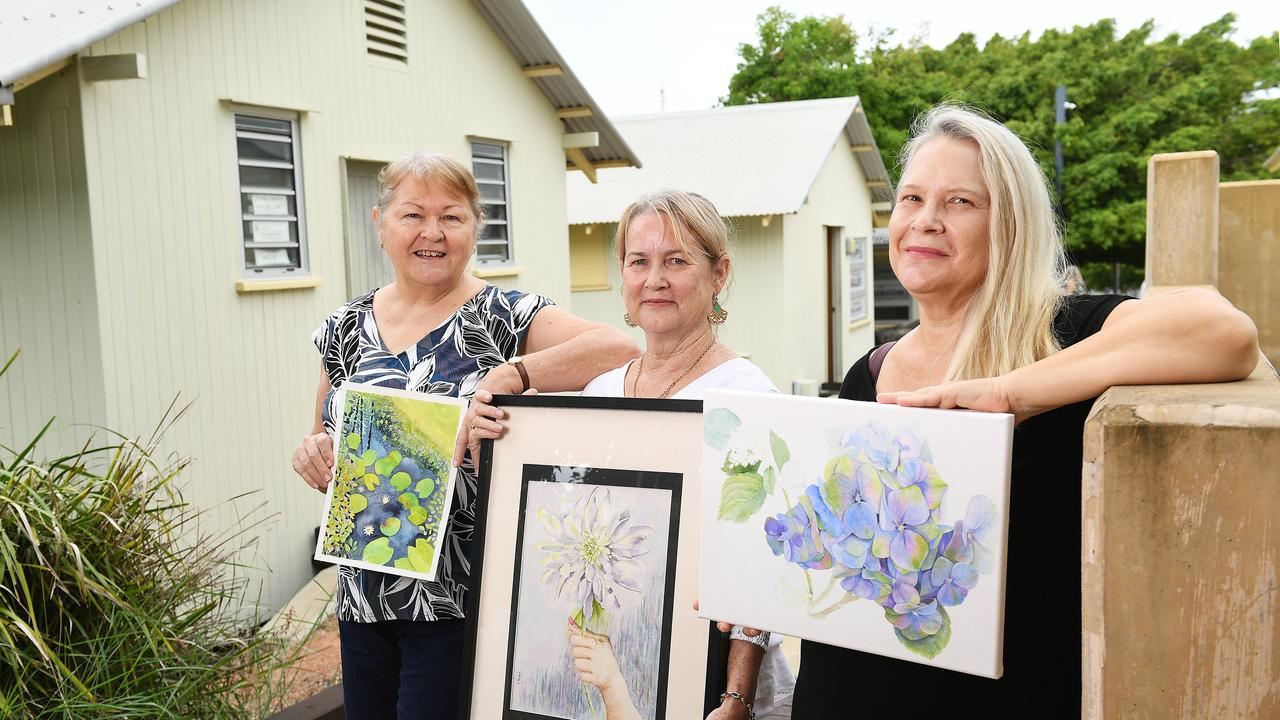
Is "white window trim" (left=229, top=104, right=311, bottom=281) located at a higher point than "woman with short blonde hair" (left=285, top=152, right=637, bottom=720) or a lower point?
higher

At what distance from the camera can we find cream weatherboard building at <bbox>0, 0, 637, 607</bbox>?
6020mm

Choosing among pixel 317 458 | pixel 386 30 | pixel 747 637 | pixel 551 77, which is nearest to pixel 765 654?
pixel 747 637

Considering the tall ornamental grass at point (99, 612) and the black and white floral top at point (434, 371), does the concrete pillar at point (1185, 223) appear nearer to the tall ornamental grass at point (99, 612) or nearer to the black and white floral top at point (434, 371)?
the black and white floral top at point (434, 371)

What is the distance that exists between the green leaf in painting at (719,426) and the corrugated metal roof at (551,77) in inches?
339

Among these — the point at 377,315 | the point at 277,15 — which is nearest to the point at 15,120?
the point at 277,15

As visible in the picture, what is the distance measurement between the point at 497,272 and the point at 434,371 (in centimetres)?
735

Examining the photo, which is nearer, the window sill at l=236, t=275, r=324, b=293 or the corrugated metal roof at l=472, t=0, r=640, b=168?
the window sill at l=236, t=275, r=324, b=293

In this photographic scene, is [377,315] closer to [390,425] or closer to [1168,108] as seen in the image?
[390,425]

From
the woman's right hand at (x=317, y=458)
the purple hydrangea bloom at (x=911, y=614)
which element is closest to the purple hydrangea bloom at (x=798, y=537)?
the purple hydrangea bloom at (x=911, y=614)

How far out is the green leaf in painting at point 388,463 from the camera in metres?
2.43

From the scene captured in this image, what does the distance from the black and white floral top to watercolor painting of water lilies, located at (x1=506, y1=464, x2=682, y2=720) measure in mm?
293

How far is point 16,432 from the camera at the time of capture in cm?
634

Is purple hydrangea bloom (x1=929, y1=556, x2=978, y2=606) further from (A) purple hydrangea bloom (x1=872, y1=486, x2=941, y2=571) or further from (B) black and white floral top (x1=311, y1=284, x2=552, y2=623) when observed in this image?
(B) black and white floral top (x1=311, y1=284, x2=552, y2=623)

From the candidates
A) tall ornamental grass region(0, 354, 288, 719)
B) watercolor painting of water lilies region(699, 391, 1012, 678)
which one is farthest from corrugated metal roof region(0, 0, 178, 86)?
watercolor painting of water lilies region(699, 391, 1012, 678)
